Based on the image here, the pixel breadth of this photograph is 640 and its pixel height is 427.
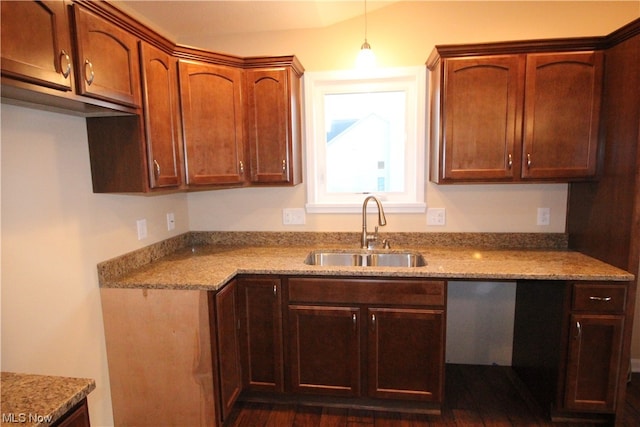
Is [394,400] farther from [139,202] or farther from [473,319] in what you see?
[139,202]

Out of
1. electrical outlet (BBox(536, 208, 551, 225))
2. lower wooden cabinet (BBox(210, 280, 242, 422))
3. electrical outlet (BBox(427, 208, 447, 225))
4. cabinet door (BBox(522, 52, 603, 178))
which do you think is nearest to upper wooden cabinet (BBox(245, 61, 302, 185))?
lower wooden cabinet (BBox(210, 280, 242, 422))

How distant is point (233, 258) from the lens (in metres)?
2.17

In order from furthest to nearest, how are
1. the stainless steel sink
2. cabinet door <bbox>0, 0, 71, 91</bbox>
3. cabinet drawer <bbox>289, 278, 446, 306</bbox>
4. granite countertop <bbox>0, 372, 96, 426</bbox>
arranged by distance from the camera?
the stainless steel sink, cabinet drawer <bbox>289, 278, 446, 306</bbox>, cabinet door <bbox>0, 0, 71, 91</bbox>, granite countertop <bbox>0, 372, 96, 426</bbox>

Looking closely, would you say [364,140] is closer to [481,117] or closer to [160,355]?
[481,117]

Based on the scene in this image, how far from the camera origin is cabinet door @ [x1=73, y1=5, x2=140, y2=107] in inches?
50.6

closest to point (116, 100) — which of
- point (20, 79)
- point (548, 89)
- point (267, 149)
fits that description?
point (20, 79)

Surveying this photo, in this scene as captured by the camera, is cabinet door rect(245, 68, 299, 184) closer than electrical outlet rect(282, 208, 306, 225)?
Yes

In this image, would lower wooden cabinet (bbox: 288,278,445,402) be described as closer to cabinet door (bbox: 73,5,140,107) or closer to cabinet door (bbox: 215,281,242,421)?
cabinet door (bbox: 215,281,242,421)

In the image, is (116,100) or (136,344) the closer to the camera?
(116,100)

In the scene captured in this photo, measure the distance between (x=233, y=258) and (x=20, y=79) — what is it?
1.38 metres

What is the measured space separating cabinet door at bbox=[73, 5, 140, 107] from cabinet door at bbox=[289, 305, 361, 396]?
1.37m

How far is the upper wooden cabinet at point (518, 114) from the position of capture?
193 cm

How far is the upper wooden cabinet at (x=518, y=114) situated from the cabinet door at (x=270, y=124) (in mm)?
942

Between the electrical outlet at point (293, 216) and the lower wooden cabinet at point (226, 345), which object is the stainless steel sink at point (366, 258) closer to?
the electrical outlet at point (293, 216)
